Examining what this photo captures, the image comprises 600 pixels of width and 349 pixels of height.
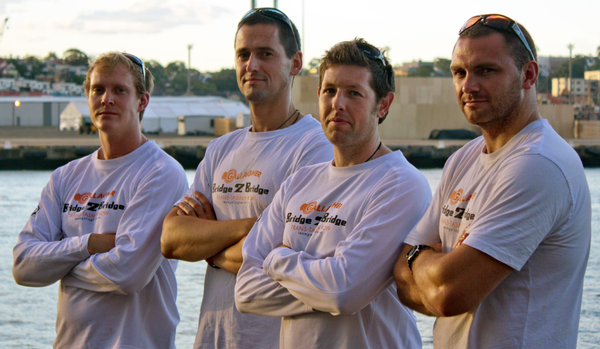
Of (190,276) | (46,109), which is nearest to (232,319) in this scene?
(190,276)

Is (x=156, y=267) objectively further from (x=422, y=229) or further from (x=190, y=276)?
(x=190, y=276)

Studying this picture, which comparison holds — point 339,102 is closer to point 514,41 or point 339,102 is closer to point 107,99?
point 514,41

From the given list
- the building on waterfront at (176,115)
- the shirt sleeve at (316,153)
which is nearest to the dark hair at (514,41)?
the shirt sleeve at (316,153)

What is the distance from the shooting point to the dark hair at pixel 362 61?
2797 millimetres

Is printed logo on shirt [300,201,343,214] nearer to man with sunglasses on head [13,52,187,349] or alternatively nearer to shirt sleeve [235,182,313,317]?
shirt sleeve [235,182,313,317]

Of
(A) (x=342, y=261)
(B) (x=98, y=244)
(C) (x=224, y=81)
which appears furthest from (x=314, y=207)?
(C) (x=224, y=81)

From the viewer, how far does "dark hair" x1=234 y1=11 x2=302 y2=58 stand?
334 cm

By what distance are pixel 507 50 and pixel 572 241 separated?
695 mm

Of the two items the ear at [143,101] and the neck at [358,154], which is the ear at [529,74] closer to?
the neck at [358,154]

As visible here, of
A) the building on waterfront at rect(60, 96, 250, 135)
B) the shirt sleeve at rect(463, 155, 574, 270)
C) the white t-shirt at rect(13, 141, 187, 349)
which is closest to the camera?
the shirt sleeve at rect(463, 155, 574, 270)

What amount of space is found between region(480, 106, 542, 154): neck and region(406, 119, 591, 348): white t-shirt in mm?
43

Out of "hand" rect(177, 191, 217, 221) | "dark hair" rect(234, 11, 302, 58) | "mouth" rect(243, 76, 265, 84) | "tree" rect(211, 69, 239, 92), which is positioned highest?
"tree" rect(211, 69, 239, 92)

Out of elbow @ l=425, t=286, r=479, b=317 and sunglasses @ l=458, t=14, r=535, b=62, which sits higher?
sunglasses @ l=458, t=14, r=535, b=62

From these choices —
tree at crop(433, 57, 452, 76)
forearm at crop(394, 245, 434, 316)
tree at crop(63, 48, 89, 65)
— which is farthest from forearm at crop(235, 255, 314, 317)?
tree at crop(63, 48, 89, 65)
